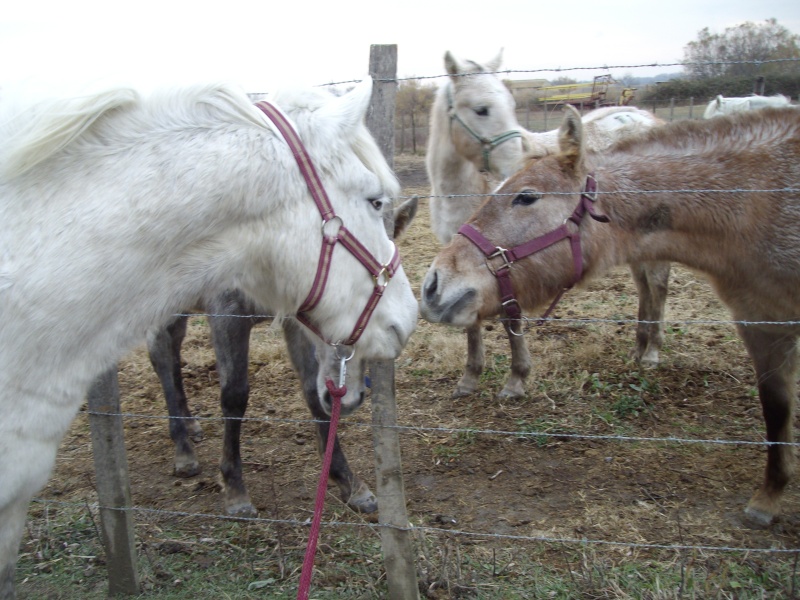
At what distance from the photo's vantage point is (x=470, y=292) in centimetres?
270

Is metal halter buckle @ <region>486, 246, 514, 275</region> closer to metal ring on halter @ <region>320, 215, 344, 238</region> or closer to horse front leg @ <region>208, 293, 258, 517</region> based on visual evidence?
metal ring on halter @ <region>320, 215, 344, 238</region>

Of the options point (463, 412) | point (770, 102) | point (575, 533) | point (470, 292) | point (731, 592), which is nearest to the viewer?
point (731, 592)

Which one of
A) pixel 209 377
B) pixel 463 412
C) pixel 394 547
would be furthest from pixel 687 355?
pixel 209 377

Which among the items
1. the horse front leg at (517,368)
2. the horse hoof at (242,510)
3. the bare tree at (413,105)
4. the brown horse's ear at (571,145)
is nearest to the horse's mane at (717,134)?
the brown horse's ear at (571,145)

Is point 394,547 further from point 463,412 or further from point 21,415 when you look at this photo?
point 463,412

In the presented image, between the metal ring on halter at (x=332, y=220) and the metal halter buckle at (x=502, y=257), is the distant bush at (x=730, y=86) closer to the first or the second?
the metal halter buckle at (x=502, y=257)

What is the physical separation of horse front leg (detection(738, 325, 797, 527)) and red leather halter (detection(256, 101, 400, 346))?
2.10 metres

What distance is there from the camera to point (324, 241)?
1.79 m

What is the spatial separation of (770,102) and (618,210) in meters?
8.43

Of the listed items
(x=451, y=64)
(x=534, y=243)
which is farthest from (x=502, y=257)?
(x=451, y=64)

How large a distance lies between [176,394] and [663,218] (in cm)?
334

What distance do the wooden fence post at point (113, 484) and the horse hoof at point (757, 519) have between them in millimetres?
2899

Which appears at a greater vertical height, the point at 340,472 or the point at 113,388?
the point at 113,388

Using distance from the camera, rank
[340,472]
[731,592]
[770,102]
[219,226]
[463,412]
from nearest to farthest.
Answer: [219,226] → [731,592] → [340,472] → [463,412] → [770,102]
